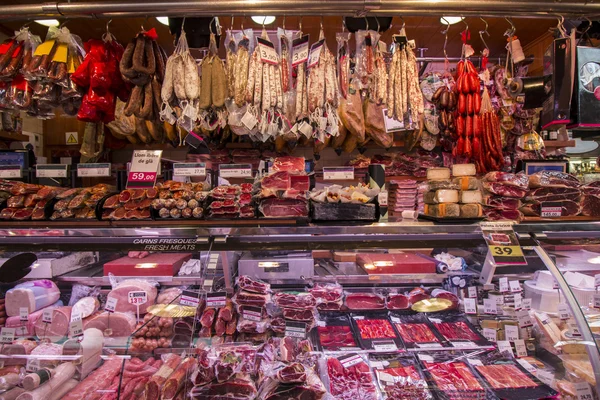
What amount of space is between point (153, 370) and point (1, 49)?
301 cm

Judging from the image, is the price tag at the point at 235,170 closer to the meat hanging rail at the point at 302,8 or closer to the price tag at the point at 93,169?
the price tag at the point at 93,169

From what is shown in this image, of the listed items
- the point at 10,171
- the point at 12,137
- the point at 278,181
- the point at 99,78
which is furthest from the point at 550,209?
the point at 12,137

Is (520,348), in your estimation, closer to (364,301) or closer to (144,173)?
(364,301)

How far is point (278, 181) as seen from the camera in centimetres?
251

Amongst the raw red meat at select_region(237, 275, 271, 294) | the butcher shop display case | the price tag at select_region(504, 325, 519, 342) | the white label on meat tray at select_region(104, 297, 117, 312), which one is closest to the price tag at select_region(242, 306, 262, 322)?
the butcher shop display case

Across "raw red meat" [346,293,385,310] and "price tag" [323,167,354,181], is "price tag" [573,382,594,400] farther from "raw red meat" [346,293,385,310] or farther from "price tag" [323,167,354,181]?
"price tag" [323,167,354,181]

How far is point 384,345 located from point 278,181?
4.77 ft

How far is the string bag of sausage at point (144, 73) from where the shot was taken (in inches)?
113

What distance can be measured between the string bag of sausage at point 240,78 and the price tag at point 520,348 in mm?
2739

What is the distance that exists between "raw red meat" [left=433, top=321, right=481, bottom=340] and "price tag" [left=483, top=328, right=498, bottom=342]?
8cm

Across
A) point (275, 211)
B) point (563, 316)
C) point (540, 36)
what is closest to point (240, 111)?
point (275, 211)

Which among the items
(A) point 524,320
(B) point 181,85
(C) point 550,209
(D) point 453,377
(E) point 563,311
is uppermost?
(B) point 181,85

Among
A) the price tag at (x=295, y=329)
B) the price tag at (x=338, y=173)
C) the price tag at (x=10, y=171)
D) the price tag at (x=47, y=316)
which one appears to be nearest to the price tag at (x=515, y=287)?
the price tag at (x=338, y=173)

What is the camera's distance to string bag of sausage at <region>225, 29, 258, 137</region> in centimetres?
297
